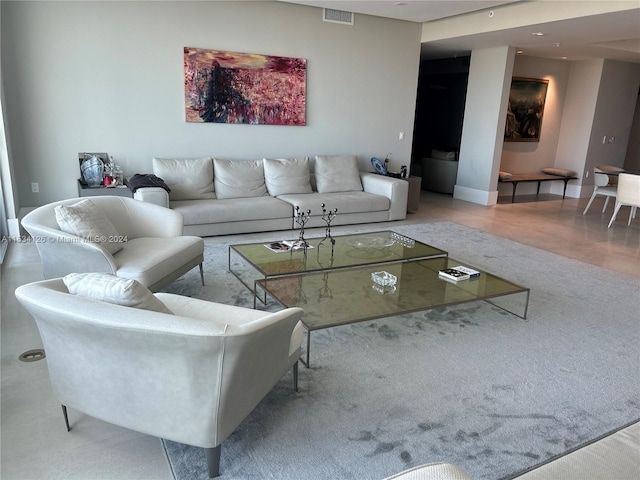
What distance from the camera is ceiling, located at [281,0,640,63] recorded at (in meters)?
5.17

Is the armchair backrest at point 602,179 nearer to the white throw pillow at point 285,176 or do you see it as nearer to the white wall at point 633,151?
the white wall at point 633,151

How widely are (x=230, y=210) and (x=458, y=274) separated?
2.72m

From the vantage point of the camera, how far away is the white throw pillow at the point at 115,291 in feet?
5.78

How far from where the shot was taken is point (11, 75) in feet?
15.7

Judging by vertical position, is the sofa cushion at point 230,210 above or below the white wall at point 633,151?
below

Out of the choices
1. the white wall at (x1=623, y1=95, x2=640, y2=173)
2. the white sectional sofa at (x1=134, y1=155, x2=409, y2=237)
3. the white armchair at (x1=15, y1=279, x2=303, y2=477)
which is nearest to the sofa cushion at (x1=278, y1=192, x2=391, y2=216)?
the white sectional sofa at (x1=134, y1=155, x2=409, y2=237)

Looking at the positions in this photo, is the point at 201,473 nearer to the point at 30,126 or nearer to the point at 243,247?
the point at 243,247

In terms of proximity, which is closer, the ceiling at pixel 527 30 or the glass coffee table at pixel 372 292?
the glass coffee table at pixel 372 292

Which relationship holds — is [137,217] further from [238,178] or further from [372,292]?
[238,178]

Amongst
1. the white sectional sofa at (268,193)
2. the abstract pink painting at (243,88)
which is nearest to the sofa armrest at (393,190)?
the white sectional sofa at (268,193)

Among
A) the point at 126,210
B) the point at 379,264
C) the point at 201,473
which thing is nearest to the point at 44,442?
the point at 201,473

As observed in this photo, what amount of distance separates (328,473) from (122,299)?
107cm

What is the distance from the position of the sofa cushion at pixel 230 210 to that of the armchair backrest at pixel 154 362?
308 centimetres

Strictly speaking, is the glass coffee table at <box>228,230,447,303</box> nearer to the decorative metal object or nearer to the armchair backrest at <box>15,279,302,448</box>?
the decorative metal object
